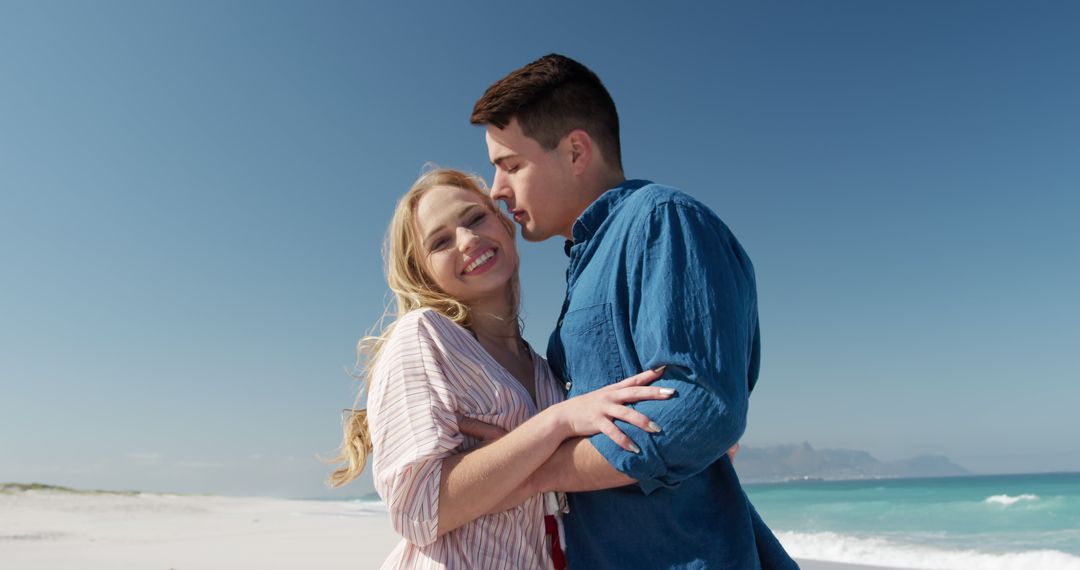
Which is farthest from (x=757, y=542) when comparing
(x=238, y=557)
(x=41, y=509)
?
(x=41, y=509)

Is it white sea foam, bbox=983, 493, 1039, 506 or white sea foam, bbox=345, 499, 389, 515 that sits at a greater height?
white sea foam, bbox=345, 499, 389, 515

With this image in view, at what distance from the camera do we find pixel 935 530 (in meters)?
20.2

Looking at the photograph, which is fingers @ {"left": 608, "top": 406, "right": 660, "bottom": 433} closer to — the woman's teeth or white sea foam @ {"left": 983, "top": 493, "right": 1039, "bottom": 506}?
the woman's teeth

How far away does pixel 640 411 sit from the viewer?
152cm

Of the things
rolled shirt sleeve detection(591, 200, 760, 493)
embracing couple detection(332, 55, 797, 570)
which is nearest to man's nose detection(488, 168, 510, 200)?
embracing couple detection(332, 55, 797, 570)

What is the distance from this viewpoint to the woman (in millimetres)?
1673

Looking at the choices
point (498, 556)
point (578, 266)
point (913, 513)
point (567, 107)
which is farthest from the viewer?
point (913, 513)

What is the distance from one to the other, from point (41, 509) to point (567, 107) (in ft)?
61.1

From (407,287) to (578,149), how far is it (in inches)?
29.8

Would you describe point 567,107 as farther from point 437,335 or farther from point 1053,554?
point 1053,554

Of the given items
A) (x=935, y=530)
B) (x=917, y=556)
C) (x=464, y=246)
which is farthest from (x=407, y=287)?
(x=935, y=530)

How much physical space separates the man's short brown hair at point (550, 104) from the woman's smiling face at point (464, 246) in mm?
362

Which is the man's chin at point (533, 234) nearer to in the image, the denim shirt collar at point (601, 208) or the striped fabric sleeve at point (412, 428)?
the denim shirt collar at point (601, 208)

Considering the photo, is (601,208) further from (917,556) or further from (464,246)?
(917,556)
